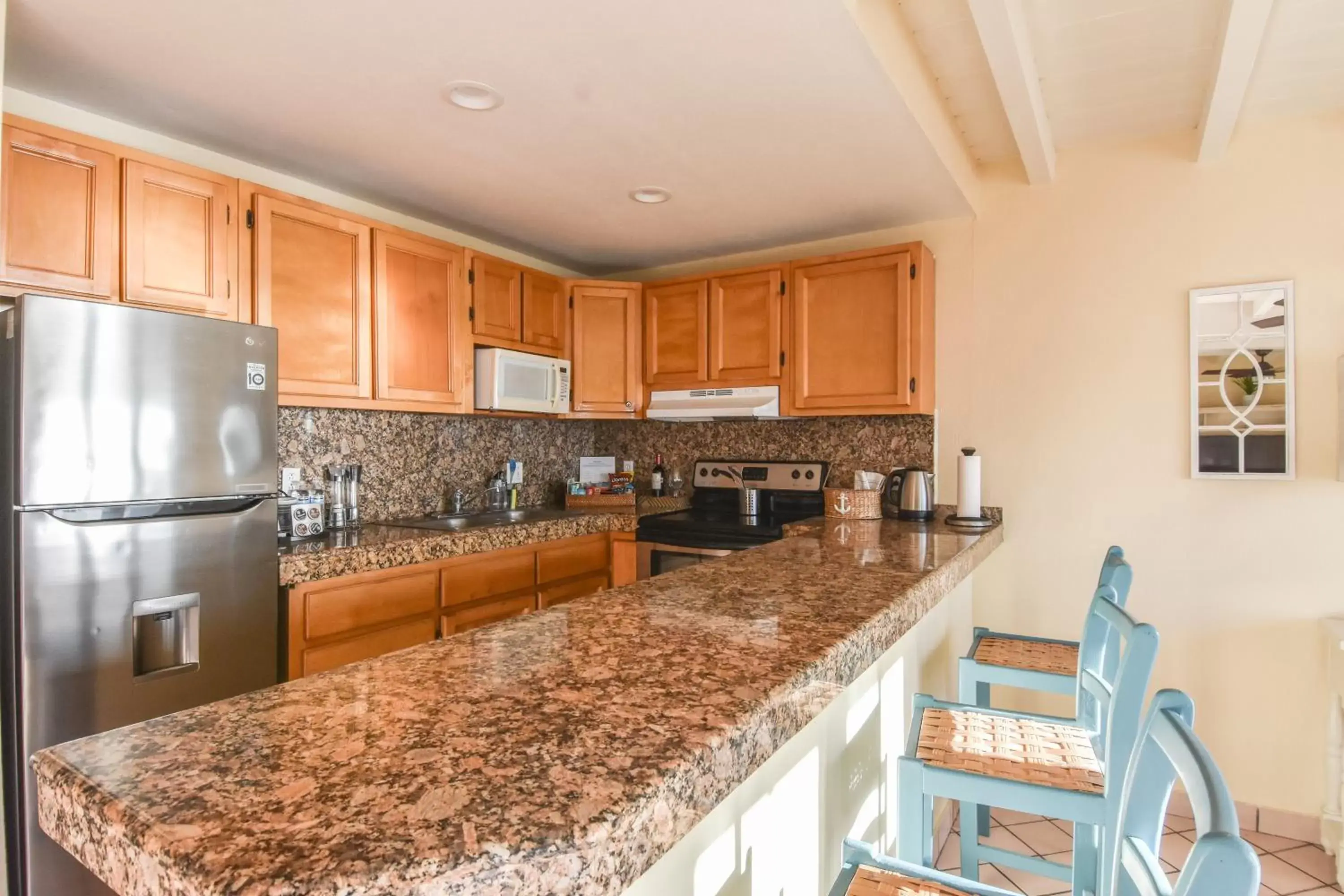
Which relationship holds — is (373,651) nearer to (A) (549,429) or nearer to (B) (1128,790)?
(A) (549,429)

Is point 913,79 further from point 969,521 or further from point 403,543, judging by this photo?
point 403,543

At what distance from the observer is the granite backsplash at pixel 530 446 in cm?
292

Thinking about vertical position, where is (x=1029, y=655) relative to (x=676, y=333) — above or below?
below

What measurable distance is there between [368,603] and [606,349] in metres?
1.79

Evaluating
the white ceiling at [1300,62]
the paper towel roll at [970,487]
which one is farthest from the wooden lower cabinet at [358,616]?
the white ceiling at [1300,62]

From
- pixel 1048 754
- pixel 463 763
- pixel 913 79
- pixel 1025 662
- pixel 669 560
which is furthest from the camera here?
pixel 669 560

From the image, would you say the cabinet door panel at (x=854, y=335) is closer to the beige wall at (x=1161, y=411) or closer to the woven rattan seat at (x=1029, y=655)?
the beige wall at (x=1161, y=411)

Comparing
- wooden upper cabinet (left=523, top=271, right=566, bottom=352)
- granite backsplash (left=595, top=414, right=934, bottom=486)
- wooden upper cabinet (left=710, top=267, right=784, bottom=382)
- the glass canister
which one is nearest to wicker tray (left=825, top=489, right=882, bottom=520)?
granite backsplash (left=595, top=414, right=934, bottom=486)

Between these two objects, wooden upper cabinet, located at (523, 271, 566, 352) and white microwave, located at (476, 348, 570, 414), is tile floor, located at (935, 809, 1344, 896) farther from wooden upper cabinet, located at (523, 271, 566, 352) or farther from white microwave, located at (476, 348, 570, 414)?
wooden upper cabinet, located at (523, 271, 566, 352)

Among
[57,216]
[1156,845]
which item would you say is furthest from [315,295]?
[1156,845]

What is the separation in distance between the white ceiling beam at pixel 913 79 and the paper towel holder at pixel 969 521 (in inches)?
40.5

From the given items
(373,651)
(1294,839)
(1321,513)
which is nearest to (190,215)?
(373,651)

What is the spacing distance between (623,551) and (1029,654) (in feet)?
6.00

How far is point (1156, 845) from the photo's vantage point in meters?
0.81
